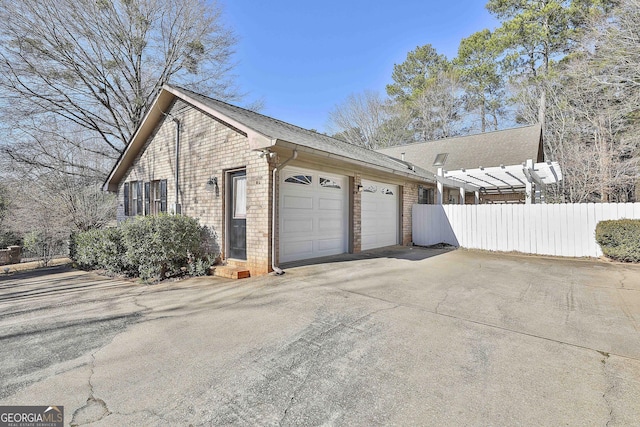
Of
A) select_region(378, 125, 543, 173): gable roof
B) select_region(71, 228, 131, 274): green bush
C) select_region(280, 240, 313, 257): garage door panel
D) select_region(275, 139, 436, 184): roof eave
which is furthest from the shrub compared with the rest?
select_region(378, 125, 543, 173): gable roof

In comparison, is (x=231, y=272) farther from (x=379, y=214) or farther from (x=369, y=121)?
(x=369, y=121)

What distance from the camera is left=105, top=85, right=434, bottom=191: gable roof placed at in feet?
19.4

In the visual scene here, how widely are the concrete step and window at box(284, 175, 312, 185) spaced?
7.40 ft

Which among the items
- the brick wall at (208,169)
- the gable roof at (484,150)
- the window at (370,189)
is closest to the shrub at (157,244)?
the brick wall at (208,169)

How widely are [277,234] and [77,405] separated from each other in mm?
4271

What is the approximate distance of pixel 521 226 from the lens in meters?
9.42

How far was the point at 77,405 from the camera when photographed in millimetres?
2123

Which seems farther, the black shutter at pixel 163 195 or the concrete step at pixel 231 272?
the black shutter at pixel 163 195

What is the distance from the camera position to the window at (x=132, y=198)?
9.80m

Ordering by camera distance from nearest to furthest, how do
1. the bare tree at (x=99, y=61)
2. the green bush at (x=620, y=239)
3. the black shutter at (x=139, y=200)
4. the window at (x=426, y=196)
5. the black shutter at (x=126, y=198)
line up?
the green bush at (x=620, y=239) → the black shutter at (x=139, y=200) → the black shutter at (x=126, y=198) → the bare tree at (x=99, y=61) → the window at (x=426, y=196)

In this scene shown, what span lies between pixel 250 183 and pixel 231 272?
191 centimetres

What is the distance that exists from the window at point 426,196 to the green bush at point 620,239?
18.8ft

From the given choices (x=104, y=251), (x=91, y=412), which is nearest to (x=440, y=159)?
(x=104, y=251)

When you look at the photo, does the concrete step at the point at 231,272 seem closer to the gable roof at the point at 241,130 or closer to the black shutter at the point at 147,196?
the gable roof at the point at 241,130
